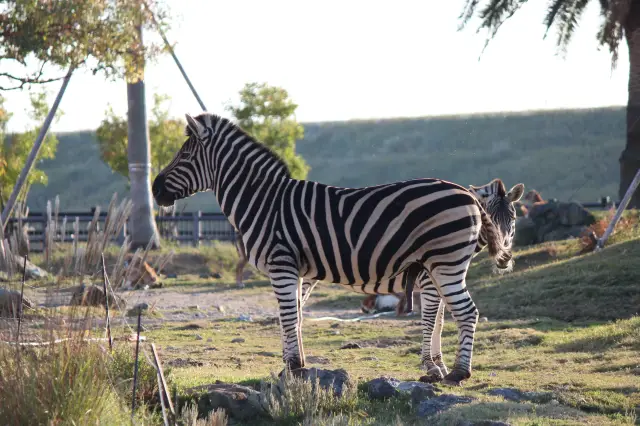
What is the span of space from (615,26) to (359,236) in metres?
17.1

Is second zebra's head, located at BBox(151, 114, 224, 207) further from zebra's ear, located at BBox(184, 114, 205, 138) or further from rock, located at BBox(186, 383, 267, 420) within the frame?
rock, located at BBox(186, 383, 267, 420)

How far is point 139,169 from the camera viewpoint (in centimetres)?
2769

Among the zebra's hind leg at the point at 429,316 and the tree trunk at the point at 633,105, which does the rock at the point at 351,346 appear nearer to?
the zebra's hind leg at the point at 429,316

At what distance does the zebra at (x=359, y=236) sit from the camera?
325 inches

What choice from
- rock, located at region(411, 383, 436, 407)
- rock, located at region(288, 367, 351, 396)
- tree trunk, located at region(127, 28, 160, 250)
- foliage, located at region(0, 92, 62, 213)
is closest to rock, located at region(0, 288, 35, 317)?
rock, located at region(288, 367, 351, 396)

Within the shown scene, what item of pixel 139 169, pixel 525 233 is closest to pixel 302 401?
pixel 525 233

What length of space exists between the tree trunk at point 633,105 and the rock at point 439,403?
54.7ft

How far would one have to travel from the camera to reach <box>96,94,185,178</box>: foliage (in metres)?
42.0

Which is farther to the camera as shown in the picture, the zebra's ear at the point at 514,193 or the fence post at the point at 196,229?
the fence post at the point at 196,229

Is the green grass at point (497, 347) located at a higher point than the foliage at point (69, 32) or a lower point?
lower

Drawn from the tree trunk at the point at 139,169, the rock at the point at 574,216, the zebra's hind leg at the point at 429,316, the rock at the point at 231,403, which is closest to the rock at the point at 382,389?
the rock at the point at 231,403

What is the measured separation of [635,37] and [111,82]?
13543mm

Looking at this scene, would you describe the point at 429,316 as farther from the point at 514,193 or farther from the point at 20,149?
the point at 20,149

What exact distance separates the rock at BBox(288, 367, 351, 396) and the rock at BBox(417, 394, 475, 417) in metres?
0.74
